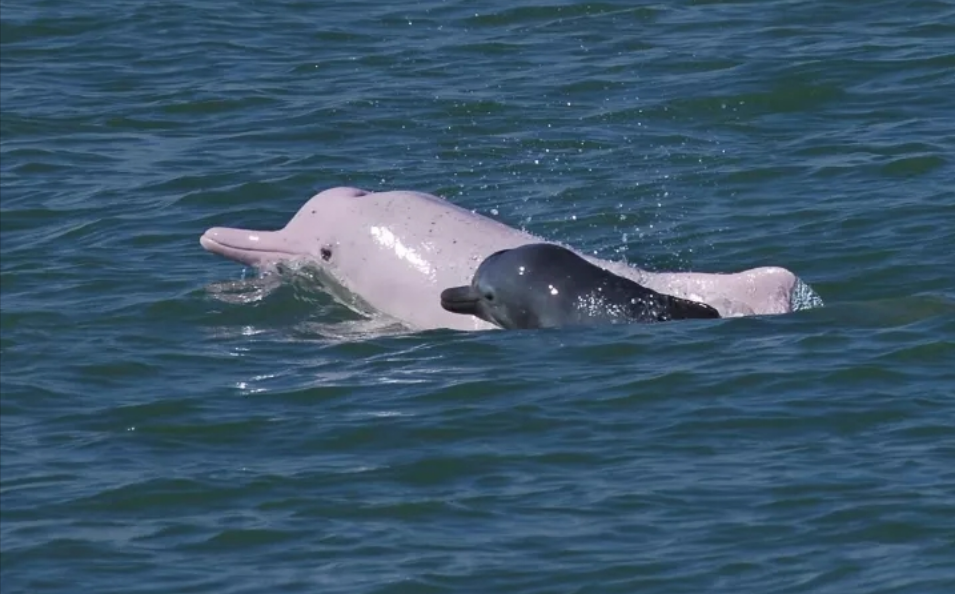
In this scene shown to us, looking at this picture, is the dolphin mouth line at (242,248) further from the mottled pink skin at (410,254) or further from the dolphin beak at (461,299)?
the dolphin beak at (461,299)

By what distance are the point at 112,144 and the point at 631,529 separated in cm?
1051

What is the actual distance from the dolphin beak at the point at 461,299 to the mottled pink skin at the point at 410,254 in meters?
0.25

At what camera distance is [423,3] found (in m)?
25.6

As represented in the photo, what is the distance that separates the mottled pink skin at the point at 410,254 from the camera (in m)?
14.9

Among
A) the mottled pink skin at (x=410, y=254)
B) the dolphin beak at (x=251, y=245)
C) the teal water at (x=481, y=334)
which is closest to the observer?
the teal water at (x=481, y=334)

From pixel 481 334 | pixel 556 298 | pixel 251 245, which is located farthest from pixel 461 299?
pixel 251 245

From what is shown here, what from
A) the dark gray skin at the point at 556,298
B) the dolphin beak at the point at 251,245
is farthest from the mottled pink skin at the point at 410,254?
the dark gray skin at the point at 556,298

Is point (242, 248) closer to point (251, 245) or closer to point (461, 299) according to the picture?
point (251, 245)

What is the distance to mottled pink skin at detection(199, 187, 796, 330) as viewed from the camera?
1489 cm

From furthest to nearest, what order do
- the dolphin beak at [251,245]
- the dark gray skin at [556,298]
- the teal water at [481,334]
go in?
the dolphin beak at [251,245] < the dark gray skin at [556,298] < the teal water at [481,334]

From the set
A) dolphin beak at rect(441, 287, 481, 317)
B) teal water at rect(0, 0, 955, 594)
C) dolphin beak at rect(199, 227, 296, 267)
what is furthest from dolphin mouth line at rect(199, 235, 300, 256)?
dolphin beak at rect(441, 287, 481, 317)

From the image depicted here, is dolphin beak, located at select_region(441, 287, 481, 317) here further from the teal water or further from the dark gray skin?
the teal water

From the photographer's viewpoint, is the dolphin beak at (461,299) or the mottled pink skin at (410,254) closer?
the dolphin beak at (461,299)

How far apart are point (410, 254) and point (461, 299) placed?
105 cm
